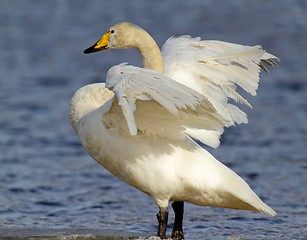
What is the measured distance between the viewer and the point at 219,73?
7.42 metres

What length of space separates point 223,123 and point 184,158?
1.65 feet

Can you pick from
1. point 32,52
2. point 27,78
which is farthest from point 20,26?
point 27,78

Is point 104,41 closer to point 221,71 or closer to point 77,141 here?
point 221,71

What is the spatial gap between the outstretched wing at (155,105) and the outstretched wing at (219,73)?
1.75 ft

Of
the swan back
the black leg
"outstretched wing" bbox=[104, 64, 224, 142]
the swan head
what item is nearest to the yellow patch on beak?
the swan head

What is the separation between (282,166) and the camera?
1019cm

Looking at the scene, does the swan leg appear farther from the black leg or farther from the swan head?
the swan head

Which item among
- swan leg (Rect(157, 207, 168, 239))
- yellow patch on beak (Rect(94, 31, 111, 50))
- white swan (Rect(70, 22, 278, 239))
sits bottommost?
swan leg (Rect(157, 207, 168, 239))

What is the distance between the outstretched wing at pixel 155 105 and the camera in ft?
19.3

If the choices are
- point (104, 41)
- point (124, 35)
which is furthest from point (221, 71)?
point (104, 41)

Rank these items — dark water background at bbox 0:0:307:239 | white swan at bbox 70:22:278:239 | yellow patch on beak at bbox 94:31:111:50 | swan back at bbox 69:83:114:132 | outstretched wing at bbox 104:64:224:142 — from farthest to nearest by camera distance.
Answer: dark water background at bbox 0:0:307:239, yellow patch on beak at bbox 94:31:111:50, swan back at bbox 69:83:114:132, white swan at bbox 70:22:278:239, outstretched wing at bbox 104:64:224:142

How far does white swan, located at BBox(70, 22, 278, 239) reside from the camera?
21.7 feet

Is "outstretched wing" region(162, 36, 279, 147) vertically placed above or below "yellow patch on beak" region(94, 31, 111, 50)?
below

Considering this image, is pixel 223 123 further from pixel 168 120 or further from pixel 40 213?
pixel 40 213
